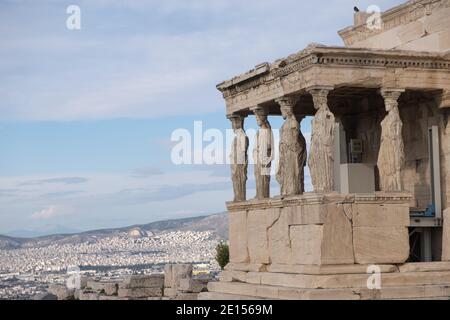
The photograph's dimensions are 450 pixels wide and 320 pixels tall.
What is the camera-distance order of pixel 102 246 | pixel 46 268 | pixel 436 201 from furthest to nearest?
pixel 102 246 → pixel 46 268 → pixel 436 201

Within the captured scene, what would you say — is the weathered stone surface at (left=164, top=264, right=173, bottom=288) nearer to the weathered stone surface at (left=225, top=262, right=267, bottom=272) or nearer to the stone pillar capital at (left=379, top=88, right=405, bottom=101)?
the weathered stone surface at (left=225, top=262, right=267, bottom=272)

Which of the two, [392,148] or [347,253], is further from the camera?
[392,148]

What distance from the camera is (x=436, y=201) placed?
690 inches

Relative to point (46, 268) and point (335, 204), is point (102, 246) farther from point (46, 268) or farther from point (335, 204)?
point (335, 204)

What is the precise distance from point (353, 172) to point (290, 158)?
157 cm

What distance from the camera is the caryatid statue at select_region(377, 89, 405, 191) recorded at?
16.9 meters

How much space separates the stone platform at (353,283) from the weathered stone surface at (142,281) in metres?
5.54

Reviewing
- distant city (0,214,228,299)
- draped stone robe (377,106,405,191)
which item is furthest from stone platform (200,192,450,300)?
distant city (0,214,228,299)

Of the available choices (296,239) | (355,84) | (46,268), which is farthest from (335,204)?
(46,268)

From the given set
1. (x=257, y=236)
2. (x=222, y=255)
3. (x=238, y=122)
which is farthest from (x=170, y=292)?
(x=222, y=255)

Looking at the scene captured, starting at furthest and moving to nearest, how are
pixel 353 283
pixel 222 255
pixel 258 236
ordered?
1. pixel 222 255
2. pixel 258 236
3. pixel 353 283

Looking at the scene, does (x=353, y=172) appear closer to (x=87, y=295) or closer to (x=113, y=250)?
(x=87, y=295)

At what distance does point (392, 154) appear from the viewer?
17.0 m
